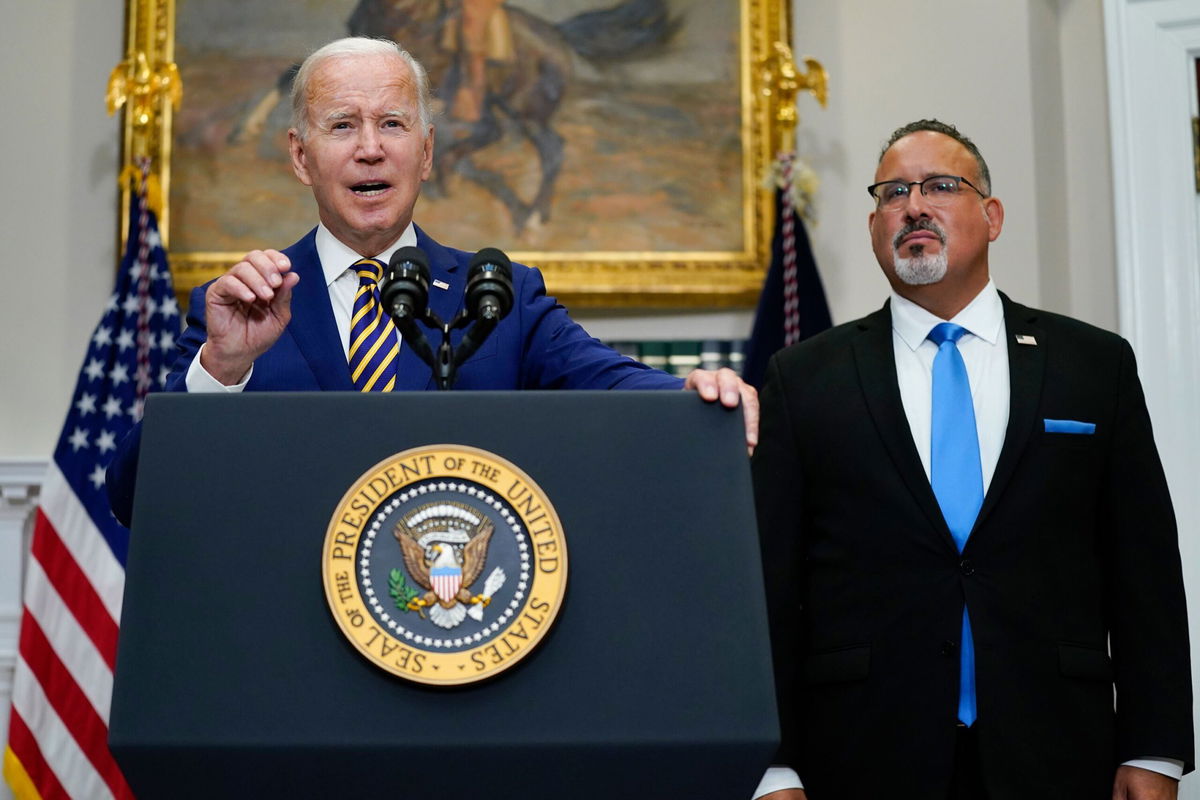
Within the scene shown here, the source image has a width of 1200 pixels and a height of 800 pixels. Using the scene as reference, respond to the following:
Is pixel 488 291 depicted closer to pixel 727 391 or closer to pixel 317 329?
pixel 727 391

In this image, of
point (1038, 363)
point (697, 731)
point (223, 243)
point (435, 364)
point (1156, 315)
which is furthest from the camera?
point (223, 243)

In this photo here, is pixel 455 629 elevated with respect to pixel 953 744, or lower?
elevated

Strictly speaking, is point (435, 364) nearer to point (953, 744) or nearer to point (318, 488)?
point (318, 488)

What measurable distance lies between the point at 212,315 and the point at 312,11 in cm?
388

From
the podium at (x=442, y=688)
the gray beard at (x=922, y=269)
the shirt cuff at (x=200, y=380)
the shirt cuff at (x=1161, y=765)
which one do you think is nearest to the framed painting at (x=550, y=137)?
the gray beard at (x=922, y=269)

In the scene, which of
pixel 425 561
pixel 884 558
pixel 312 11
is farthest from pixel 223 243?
pixel 425 561

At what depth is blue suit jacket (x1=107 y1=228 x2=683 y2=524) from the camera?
2.22 meters

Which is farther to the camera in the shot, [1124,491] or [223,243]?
[223,243]

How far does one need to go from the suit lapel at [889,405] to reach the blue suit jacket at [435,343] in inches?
36.3

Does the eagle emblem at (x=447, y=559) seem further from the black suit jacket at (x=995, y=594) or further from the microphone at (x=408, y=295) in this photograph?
the black suit jacket at (x=995, y=594)

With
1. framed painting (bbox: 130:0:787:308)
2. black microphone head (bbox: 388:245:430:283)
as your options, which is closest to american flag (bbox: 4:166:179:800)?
framed painting (bbox: 130:0:787:308)

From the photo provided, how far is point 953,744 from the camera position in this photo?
281cm

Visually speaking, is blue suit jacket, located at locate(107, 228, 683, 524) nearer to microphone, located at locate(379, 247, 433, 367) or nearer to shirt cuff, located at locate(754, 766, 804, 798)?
microphone, located at locate(379, 247, 433, 367)

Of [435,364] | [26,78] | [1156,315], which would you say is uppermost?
[26,78]
